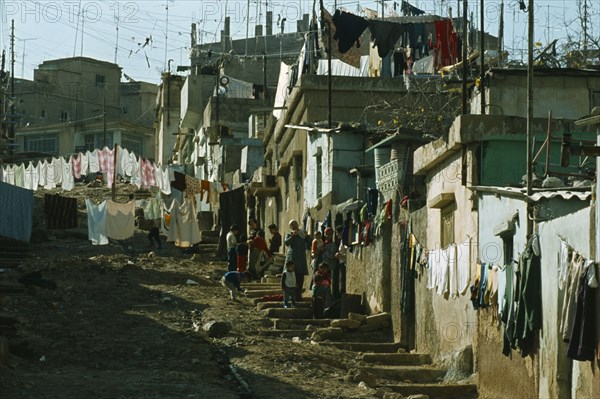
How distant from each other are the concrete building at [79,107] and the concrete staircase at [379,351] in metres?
45.9

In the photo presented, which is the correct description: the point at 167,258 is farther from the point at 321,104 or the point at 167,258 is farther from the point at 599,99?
the point at 599,99

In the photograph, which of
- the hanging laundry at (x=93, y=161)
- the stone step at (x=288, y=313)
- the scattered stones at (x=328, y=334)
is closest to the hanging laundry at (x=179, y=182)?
the hanging laundry at (x=93, y=161)

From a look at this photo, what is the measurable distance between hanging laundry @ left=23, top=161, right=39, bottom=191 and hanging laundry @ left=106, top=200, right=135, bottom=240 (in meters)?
5.36

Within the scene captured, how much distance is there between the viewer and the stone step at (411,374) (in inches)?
710

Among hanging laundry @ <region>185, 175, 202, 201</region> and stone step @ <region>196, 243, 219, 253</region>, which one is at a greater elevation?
hanging laundry @ <region>185, 175, 202, 201</region>

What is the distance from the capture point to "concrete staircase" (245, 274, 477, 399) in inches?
667

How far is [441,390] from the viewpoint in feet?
55.0

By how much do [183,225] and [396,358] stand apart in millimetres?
16863

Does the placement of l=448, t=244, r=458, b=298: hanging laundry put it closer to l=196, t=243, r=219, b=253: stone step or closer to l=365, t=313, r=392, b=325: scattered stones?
l=365, t=313, r=392, b=325: scattered stones

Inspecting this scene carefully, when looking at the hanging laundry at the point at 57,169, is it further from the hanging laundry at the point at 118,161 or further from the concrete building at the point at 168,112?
the concrete building at the point at 168,112

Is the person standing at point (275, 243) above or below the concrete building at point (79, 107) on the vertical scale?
below

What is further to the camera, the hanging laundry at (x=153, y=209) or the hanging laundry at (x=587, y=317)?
the hanging laundry at (x=153, y=209)

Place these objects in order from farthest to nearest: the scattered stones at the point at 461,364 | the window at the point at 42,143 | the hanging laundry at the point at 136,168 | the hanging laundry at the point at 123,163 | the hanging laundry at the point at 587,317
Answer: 1. the window at the point at 42,143
2. the hanging laundry at the point at 123,163
3. the hanging laundry at the point at 136,168
4. the scattered stones at the point at 461,364
5. the hanging laundry at the point at 587,317

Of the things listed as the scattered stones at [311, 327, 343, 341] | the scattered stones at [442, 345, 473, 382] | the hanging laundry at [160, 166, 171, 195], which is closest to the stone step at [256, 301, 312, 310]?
the scattered stones at [311, 327, 343, 341]
